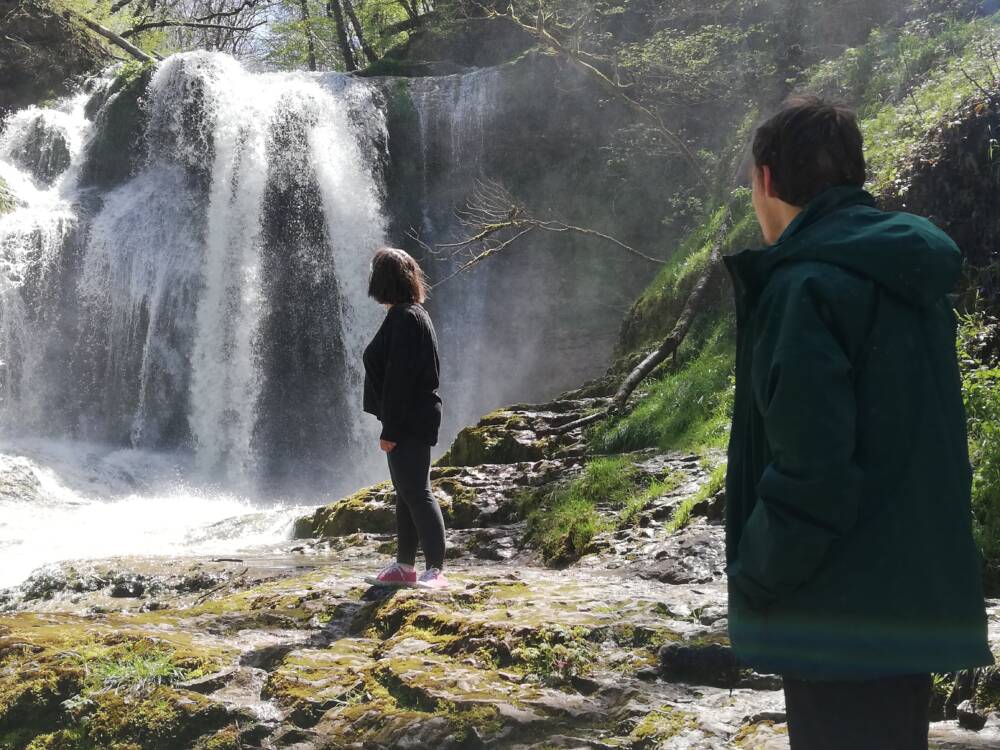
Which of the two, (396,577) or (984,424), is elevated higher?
(984,424)

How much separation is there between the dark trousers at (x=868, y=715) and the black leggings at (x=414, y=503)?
2967 mm

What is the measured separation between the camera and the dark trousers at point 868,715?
4.76ft

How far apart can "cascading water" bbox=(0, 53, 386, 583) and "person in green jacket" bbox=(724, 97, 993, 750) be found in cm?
1461

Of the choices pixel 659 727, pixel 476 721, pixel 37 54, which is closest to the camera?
pixel 659 727

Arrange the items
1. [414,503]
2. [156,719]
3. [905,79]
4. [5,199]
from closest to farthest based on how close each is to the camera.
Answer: [156,719]
[414,503]
[905,79]
[5,199]

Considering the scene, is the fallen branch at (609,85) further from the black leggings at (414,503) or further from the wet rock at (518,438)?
the black leggings at (414,503)

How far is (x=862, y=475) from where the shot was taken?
1.42 metres

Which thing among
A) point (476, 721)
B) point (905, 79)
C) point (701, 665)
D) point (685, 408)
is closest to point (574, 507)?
point (685, 408)

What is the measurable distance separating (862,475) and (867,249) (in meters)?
A: 0.36

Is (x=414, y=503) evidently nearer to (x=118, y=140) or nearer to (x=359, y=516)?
(x=359, y=516)

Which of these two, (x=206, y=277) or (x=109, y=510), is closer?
(x=109, y=510)

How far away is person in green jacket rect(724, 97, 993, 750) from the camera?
143 centimetres

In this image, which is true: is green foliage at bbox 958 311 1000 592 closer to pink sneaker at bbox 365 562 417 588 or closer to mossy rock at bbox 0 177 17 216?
pink sneaker at bbox 365 562 417 588

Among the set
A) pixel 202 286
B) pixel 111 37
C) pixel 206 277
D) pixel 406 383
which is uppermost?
pixel 111 37
